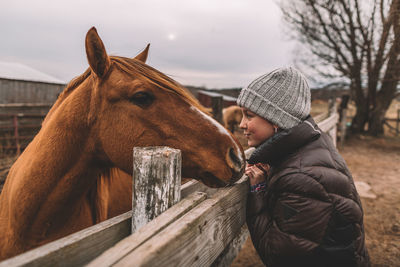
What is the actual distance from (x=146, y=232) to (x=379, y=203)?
215 inches

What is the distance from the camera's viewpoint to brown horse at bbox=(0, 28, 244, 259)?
56.8 inches

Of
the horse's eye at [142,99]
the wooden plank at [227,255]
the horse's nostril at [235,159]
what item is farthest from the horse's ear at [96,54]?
the wooden plank at [227,255]

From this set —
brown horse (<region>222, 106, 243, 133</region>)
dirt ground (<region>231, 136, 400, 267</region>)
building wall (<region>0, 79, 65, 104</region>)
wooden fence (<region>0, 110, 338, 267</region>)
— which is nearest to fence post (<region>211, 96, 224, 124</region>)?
dirt ground (<region>231, 136, 400, 267</region>)

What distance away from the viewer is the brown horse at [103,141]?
144 centimetres

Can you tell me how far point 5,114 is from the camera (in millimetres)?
9180

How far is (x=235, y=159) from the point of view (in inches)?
57.0

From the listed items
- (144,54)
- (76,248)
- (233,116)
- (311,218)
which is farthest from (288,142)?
(233,116)

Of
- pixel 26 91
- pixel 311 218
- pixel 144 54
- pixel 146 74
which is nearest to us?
pixel 311 218

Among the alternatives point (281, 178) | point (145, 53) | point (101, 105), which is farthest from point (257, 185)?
point (145, 53)

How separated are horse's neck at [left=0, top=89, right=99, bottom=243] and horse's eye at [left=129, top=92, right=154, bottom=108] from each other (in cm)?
36

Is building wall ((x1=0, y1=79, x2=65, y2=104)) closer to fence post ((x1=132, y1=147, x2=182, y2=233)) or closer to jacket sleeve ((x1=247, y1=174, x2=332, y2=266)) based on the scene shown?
fence post ((x1=132, y1=147, x2=182, y2=233))

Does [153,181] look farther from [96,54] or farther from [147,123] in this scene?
[96,54]

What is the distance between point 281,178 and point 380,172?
24.2ft

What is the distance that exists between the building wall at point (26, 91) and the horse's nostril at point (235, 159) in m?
12.3
